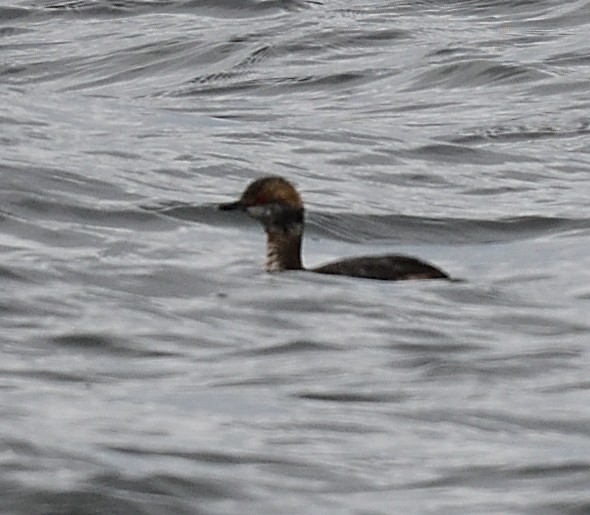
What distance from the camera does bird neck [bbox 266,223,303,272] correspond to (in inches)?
482

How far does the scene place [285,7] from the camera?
81.7 feet

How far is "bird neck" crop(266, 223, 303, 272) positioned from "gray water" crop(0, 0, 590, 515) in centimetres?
18

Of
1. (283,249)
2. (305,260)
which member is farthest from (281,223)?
(305,260)

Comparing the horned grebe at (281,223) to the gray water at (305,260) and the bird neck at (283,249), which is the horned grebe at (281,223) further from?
the gray water at (305,260)

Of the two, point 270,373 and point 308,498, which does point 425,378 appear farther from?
point 308,498

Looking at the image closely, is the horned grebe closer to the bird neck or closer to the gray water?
the bird neck

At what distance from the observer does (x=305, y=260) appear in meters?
13.4

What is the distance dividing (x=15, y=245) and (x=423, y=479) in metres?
5.47

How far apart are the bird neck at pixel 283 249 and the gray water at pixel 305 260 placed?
0.18m

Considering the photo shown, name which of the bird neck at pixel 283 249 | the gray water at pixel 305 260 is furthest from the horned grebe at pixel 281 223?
the gray water at pixel 305 260

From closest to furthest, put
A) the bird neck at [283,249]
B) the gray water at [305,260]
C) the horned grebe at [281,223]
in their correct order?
the gray water at [305,260] → the horned grebe at [281,223] → the bird neck at [283,249]

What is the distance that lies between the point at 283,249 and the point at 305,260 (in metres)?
1.13

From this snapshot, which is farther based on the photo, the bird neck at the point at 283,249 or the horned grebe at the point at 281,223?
the bird neck at the point at 283,249

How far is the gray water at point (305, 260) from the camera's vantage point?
8.16 m
